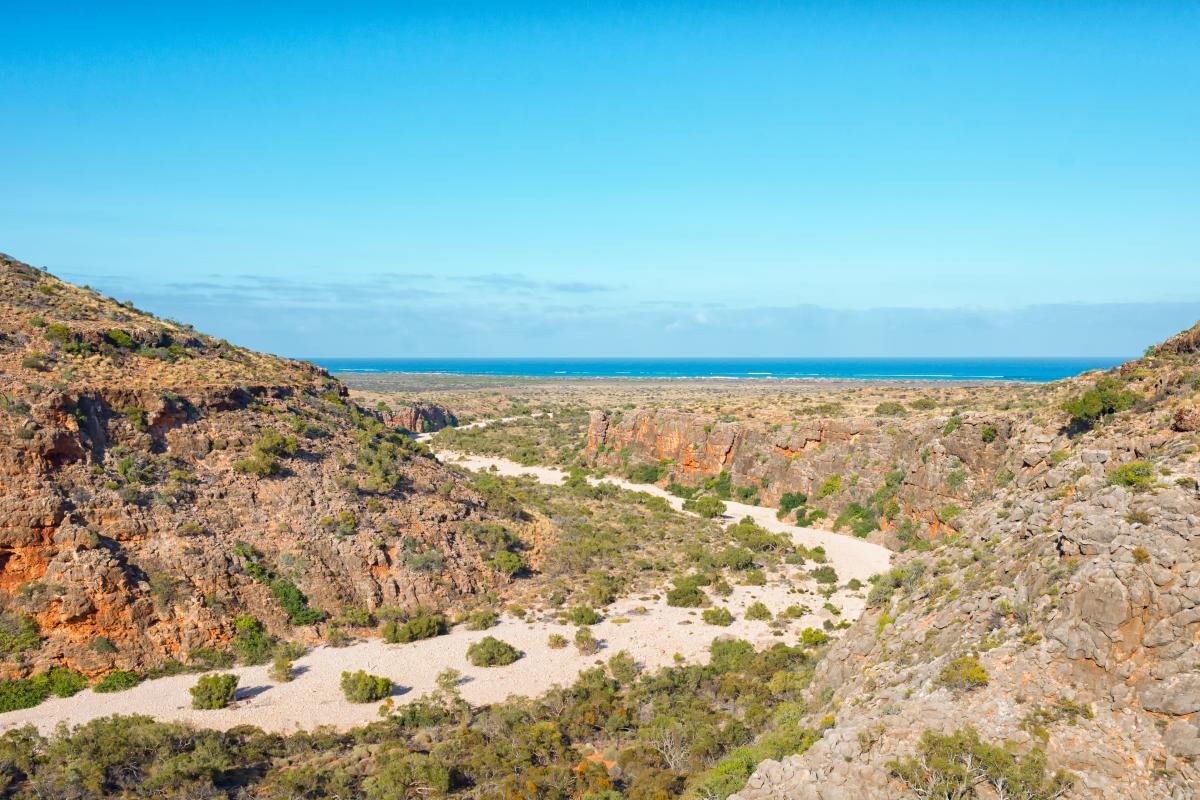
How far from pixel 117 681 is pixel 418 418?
65749mm

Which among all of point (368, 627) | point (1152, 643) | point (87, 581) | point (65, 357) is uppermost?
point (65, 357)

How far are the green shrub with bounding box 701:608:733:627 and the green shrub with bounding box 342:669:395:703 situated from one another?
40.3 ft

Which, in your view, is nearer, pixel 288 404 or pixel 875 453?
pixel 288 404

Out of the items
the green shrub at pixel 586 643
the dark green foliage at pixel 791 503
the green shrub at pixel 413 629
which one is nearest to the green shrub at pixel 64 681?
the green shrub at pixel 413 629

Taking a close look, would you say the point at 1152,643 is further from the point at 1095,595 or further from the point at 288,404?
the point at 288,404

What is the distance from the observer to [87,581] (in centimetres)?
2306

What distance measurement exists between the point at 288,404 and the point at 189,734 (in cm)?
2212

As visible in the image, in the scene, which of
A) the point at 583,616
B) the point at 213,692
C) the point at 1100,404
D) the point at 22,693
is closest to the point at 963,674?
the point at 1100,404

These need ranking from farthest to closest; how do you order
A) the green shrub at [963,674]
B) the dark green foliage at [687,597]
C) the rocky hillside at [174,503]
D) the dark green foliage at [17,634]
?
the dark green foliage at [687,597], the rocky hillside at [174,503], the dark green foliage at [17,634], the green shrub at [963,674]

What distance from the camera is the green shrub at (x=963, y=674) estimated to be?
40.5ft

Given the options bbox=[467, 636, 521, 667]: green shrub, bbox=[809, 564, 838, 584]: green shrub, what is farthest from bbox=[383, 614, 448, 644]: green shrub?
bbox=[809, 564, 838, 584]: green shrub

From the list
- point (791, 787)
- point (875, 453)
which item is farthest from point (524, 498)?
point (791, 787)

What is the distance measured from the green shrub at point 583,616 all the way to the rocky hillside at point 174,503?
4524mm

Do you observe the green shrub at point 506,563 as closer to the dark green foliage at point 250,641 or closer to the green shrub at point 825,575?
the dark green foliage at point 250,641
